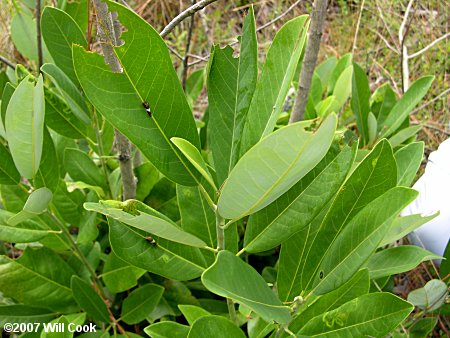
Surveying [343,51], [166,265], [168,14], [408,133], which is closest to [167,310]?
[166,265]

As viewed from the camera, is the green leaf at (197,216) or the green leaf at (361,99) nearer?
the green leaf at (197,216)

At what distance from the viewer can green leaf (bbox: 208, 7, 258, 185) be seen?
66 cm

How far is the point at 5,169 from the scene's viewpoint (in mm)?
860

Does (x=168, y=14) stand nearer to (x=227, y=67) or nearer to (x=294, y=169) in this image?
(x=227, y=67)

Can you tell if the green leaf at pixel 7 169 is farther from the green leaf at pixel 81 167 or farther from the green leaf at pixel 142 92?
the green leaf at pixel 142 92

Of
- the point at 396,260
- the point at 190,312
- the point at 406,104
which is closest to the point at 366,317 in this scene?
the point at 396,260

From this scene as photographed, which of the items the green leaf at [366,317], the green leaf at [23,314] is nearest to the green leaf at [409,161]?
the green leaf at [366,317]

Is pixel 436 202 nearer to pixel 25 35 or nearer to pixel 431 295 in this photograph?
pixel 431 295

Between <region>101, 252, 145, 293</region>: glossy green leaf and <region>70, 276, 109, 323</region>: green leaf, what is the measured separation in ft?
0.14

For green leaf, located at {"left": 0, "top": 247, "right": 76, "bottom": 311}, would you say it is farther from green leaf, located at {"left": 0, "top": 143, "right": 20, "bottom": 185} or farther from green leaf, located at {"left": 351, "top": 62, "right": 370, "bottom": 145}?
Result: green leaf, located at {"left": 351, "top": 62, "right": 370, "bottom": 145}

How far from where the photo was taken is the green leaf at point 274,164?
0.46m

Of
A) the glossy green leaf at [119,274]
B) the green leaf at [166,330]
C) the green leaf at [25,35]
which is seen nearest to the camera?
the green leaf at [166,330]

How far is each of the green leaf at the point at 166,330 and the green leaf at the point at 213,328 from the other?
13 cm

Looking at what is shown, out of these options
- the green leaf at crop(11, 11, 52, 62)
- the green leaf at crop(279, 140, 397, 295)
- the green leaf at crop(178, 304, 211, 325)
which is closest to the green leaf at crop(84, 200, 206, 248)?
the green leaf at crop(279, 140, 397, 295)
